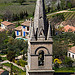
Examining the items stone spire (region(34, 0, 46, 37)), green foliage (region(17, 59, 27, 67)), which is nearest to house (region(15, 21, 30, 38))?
green foliage (region(17, 59, 27, 67))

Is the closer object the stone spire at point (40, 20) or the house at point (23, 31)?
the stone spire at point (40, 20)

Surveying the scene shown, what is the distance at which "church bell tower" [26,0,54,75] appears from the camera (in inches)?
800

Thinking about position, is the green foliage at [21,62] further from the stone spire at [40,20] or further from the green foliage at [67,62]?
the stone spire at [40,20]

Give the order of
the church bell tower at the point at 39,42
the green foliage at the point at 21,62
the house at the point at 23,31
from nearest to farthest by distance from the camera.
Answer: the church bell tower at the point at 39,42 < the green foliage at the point at 21,62 < the house at the point at 23,31

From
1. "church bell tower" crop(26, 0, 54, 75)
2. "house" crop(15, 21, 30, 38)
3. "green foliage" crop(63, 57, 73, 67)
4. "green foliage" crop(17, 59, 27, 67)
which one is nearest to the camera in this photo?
"church bell tower" crop(26, 0, 54, 75)

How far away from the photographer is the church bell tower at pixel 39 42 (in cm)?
2033

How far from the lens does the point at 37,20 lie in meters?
20.4

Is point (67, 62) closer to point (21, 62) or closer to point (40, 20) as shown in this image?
point (21, 62)

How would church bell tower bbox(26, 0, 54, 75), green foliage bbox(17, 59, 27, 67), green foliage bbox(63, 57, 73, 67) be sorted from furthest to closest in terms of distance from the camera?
green foliage bbox(63, 57, 73, 67)
green foliage bbox(17, 59, 27, 67)
church bell tower bbox(26, 0, 54, 75)

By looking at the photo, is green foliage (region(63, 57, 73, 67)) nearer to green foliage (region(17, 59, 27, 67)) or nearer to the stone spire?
green foliage (region(17, 59, 27, 67))

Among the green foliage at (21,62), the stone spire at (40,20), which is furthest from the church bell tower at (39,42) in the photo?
the green foliage at (21,62)

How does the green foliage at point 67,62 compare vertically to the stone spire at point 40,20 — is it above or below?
below

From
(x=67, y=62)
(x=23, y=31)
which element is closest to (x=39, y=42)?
(x=67, y=62)

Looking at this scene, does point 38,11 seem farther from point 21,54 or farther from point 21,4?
point 21,4
